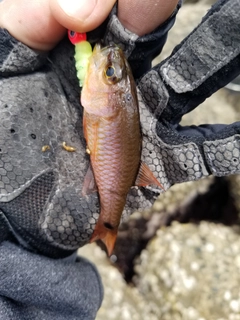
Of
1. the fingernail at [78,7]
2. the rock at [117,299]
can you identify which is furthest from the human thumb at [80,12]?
the rock at [117,299]

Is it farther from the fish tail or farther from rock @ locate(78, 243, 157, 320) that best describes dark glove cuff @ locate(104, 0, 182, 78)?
rock @ locate(78, 243, 157, 320)

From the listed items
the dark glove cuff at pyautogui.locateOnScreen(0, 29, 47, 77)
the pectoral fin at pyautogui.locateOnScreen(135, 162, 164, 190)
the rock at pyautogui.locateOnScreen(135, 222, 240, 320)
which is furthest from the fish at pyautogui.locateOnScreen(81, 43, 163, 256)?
the rock at pyautogui.locateOnScreen(135, 222, 240, 320)

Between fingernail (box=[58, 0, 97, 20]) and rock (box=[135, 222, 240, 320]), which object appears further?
rock (box=[135, 222, 240, 320])

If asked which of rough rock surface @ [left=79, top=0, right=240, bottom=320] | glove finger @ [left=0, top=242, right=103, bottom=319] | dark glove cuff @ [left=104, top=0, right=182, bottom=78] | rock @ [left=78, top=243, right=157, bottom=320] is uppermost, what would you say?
dark glove cuff @ [left=104, top=0, right=182, bottom=78]

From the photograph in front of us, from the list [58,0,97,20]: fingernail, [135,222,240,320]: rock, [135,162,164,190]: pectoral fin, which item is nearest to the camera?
[58,0,97,20]: fingernail

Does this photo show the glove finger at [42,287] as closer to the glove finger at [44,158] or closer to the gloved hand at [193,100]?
the glove finger at [44,158]

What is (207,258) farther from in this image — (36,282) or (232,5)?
(232,5)

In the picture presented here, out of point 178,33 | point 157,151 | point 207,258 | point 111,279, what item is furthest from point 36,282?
point 178,33
